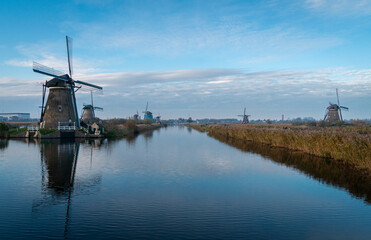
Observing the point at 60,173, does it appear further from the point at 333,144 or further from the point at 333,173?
the point at 333,144

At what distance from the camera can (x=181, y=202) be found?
8250 mm

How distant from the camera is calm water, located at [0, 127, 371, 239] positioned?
614 centimetres

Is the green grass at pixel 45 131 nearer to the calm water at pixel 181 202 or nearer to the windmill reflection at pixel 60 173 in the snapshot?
the windmill reflection at pixel 60 173

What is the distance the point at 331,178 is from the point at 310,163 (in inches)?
150

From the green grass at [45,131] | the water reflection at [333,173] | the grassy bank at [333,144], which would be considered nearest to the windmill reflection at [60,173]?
the water reflection at [333,173]

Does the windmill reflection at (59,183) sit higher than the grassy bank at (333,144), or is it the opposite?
the grassy bank at (333,144)

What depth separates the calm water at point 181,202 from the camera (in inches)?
242

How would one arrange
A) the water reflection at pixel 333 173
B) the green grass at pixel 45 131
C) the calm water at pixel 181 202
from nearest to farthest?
the calm water at pixel 181 202 → the water reflection at pixel 333 173 → the green grass at pixel 45 131

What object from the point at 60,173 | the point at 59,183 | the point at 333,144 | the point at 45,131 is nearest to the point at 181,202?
the point at 59,183

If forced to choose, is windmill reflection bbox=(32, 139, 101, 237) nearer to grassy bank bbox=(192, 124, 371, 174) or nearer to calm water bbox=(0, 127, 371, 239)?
calm water bbox=(0, 127, 371, 239)

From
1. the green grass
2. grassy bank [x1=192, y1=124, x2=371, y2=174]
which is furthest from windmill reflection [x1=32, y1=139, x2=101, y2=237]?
the green grass

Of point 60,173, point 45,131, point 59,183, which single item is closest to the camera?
point 59,183

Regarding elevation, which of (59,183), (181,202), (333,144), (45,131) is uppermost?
(45,131)

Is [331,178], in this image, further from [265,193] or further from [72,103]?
[72,103]
